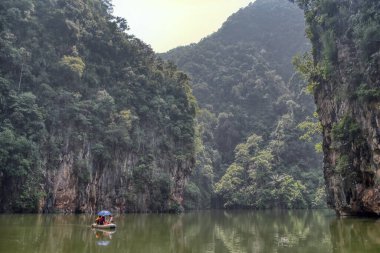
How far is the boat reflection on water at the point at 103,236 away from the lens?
569 inches

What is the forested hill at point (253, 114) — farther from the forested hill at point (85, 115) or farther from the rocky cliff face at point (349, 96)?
the rocky cliff face at point (349, 96)

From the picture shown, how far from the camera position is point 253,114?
83000 millimetres

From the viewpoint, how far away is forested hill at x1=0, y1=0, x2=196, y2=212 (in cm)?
3164

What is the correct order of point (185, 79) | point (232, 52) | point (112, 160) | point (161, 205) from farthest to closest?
1. point (232, 52)
2. point (185, 79)
3. point (161, 205)
4. point (112, 160)

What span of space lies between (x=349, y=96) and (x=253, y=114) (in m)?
57.4

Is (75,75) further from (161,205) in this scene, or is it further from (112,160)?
(161,205)

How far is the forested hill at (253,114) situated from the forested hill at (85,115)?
935 centimetres

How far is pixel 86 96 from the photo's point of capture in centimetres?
4125

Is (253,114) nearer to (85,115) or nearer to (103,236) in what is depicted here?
(85,115)

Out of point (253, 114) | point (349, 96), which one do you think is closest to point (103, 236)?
point (349, 96)

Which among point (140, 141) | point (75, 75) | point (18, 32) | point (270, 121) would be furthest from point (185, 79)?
point (270, 121)

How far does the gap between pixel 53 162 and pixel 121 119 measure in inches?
362

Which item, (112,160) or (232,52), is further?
(232,52)

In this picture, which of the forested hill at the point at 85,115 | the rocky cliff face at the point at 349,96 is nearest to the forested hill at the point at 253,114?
the forested hill at the point at 85,115
